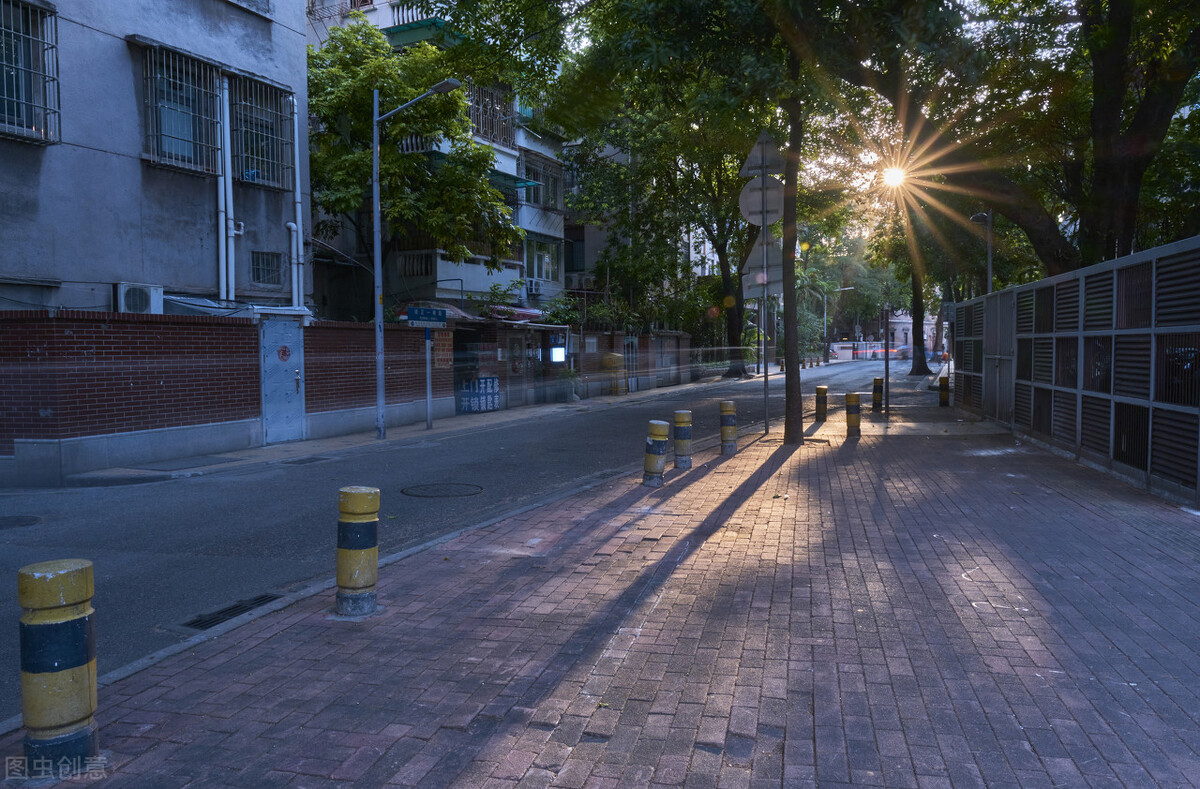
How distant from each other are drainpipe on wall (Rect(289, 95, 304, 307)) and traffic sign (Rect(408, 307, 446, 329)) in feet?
8.74

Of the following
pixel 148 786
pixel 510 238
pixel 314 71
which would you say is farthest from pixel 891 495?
pixel 314 71

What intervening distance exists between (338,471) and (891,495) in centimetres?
781

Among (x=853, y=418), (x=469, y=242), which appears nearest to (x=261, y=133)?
(x=469, y=242)

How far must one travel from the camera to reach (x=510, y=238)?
81.7 feet

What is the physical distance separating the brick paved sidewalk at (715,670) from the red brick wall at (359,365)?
10860 millimetres

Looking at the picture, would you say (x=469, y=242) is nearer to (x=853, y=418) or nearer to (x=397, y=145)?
(x=397, y=145)

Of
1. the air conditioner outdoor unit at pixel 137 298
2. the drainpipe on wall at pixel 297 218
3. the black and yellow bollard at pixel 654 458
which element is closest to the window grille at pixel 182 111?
the drainpipe on wall at pixel 297 218

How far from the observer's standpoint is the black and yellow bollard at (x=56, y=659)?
3334 millimetres

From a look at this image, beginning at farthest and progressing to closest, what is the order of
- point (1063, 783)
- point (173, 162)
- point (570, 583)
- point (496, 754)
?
point (173, 162) → point (570, 583) → point (496, 754) → point (1063, 783)

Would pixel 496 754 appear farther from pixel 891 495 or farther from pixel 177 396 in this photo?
pixel 177 396

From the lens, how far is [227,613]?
18.9 ft

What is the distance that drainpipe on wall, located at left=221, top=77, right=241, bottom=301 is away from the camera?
17141 millimetres

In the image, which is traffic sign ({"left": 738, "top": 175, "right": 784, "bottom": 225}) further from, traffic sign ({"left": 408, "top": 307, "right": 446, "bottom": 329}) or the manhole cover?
traffic sign ({"left": 408, "top": 307, "right": 446, "bottom": 329})

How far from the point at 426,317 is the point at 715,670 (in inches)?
623
